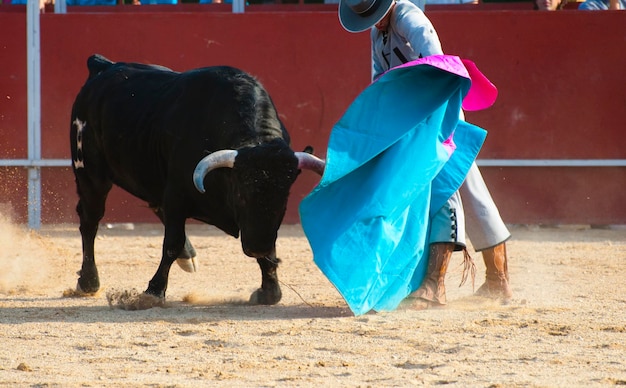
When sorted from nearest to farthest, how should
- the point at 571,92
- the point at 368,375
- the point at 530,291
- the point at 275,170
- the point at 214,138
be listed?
the point at 368,375
the point at 275,170
the point at 214,138
the point at 530,291
the point at 571,92

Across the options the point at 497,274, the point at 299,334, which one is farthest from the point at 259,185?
the point at 497,274

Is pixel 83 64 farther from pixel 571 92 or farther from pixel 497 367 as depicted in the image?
pixel 497 367

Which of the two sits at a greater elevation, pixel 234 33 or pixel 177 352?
pixel 234 33

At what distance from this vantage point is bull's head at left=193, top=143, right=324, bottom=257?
4.08 metres

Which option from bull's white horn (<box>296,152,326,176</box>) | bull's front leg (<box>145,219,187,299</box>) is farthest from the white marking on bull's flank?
bull's white horn (<box>296,152,326,176</box>)

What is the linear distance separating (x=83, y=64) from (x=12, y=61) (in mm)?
550

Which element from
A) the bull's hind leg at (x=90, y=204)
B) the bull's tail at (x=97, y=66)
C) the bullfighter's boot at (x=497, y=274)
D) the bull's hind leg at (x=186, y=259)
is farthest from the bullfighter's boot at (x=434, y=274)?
the bull's tail at (x=97, y=66)

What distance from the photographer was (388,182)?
4.15 metres

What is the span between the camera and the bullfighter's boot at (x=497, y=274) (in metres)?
4.56

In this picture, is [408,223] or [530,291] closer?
[408,223]

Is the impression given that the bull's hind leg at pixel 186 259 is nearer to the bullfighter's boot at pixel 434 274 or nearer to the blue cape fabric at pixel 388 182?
the blue cape fabric at pixel 388 182

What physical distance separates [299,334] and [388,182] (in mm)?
754

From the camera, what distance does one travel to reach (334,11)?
26.7 feet

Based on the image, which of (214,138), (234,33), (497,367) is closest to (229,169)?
(214,138)
